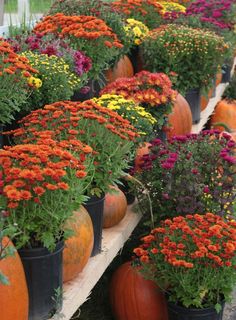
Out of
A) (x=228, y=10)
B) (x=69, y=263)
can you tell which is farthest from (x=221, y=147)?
(x=228, y=10)

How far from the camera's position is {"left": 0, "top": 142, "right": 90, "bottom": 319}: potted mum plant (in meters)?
2.15

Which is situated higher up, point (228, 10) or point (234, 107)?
point (228, 10)

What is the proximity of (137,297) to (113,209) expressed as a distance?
495 millimetres

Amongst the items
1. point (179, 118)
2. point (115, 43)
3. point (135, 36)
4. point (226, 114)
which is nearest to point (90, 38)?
point (115, 43)

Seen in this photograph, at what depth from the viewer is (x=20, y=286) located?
2168mm

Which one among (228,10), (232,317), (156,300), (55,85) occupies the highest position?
(55,85)

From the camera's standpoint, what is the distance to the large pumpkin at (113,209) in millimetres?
3396

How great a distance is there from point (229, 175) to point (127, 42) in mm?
1946

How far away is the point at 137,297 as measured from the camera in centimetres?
345

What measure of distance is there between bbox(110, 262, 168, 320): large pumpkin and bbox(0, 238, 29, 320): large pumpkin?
1323mm

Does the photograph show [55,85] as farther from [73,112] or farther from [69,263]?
[69,263]

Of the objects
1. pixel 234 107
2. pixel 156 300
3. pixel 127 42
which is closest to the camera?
pixel 156 300

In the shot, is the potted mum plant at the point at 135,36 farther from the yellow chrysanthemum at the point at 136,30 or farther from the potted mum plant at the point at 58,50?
the potted mum plant at the point at 58,50

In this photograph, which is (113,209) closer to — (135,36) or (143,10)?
(135,36)
